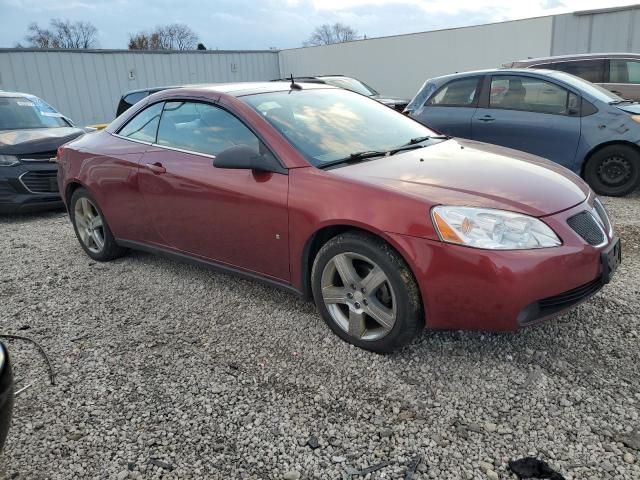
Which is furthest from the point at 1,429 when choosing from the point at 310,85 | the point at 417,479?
the point at 310,85

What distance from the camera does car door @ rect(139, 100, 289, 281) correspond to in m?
3.10

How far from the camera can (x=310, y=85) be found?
3996mm

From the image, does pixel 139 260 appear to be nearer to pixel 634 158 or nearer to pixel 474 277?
pixel 474 277

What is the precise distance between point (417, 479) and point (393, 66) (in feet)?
62.2

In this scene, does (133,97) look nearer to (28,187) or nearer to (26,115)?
(26,115)

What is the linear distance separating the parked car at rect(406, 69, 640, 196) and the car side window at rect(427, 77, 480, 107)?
0.04 feet

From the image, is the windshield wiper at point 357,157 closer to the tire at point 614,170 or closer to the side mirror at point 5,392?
the side mirror at point 5,392

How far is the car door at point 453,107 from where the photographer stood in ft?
22.4

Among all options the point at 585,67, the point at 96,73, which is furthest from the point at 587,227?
the point at 96,73

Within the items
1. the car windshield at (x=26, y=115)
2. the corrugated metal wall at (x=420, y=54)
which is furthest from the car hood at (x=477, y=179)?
the corrugated metal wall at (x=420, y=54)

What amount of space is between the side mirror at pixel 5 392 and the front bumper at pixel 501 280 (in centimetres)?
172

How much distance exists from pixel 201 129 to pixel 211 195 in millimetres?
544

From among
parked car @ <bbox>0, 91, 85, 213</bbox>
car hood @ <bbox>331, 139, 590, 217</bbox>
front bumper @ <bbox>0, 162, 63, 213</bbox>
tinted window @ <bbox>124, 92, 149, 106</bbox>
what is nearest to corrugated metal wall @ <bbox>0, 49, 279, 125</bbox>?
tinted window @ <bbox>124, 92, 149, 106</bbox>

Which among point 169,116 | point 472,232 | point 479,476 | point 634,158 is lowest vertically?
point 479,476
